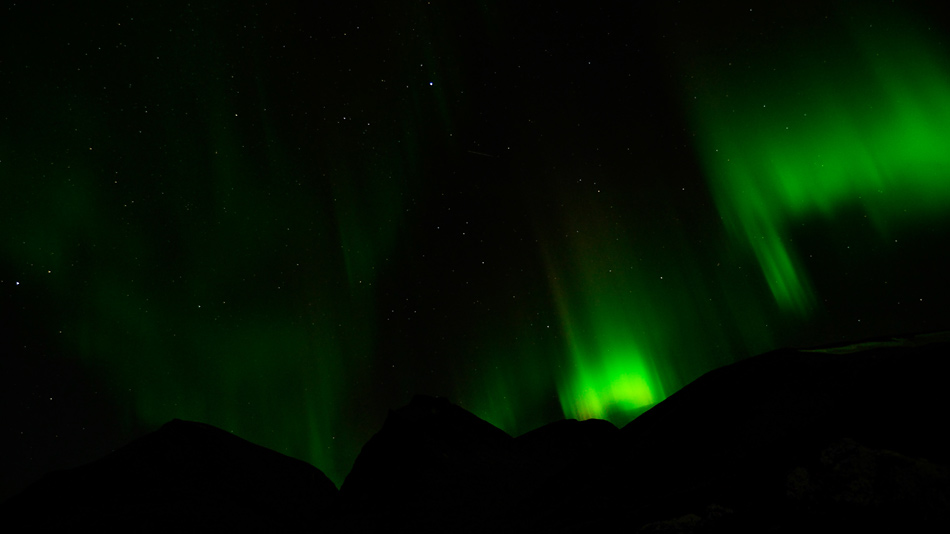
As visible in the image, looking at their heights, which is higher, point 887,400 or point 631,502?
point 887,400

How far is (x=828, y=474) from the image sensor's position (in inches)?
161

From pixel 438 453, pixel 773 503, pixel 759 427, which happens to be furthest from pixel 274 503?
pixel 773 503

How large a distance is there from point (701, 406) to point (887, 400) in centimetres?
583

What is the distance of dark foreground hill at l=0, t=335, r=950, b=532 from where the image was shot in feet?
13.0

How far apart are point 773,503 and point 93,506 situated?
22448mm

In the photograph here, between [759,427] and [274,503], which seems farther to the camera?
[274,503]

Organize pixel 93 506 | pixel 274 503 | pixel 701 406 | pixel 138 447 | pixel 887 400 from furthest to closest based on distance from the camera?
pixel 138 447 < pixel 274 503 < pixel 93 506 < pixel 701 406 < pixel 887 400

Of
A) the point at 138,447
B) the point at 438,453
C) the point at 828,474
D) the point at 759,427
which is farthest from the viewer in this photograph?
the point at 438,453

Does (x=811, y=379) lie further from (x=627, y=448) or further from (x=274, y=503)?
(x=274, y=503)

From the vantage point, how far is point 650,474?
8.31 meters

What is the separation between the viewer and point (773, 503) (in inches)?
169

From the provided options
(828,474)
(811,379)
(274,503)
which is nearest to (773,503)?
(828,474)

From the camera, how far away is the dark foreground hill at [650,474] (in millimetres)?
3973

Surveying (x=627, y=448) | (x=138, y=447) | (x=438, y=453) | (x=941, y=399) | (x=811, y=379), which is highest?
(x=138, y=447)
